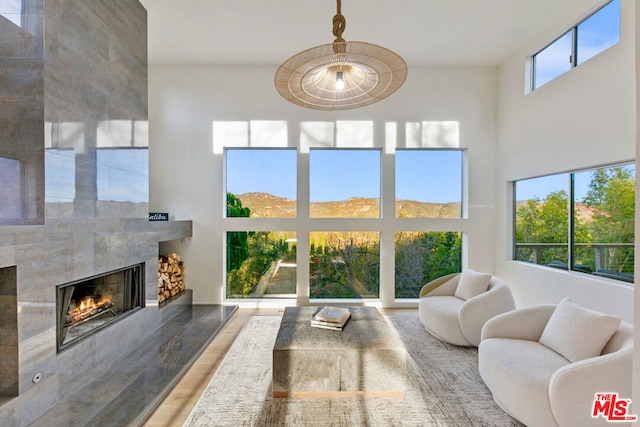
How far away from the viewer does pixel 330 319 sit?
8.80 feet

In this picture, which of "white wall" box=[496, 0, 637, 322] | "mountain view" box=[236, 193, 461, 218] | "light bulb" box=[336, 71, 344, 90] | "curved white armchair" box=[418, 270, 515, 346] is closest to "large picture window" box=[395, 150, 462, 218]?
"mountain view" box=[236, 193, 461, 218]

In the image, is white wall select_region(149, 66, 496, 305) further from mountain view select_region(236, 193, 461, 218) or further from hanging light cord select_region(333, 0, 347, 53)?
hanging light cord select_region(333, 0, 347, 53)

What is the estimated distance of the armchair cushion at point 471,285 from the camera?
3.42 m

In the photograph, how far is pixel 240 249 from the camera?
4.65 m

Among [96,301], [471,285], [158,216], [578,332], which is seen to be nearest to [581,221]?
[471,285]

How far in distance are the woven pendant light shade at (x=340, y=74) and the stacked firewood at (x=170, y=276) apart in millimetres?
2968

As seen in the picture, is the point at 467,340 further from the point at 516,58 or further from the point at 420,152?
the point at 516,58

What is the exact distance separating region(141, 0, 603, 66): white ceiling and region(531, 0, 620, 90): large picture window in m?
0.15

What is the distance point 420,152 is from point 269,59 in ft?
8.54

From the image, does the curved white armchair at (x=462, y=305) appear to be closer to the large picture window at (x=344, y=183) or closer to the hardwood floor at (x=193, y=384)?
the large picture window at (x=344, y=183)

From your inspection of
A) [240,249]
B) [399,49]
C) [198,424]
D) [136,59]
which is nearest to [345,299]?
[240,249]

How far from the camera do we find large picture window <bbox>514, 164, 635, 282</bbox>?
9.09 ft

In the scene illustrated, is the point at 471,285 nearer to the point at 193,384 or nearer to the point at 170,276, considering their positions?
the point at 193,384

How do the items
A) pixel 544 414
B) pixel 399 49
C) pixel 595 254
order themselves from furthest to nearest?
1. pixel 399 49
2. pixel 595 254
3. pixel 544 414
